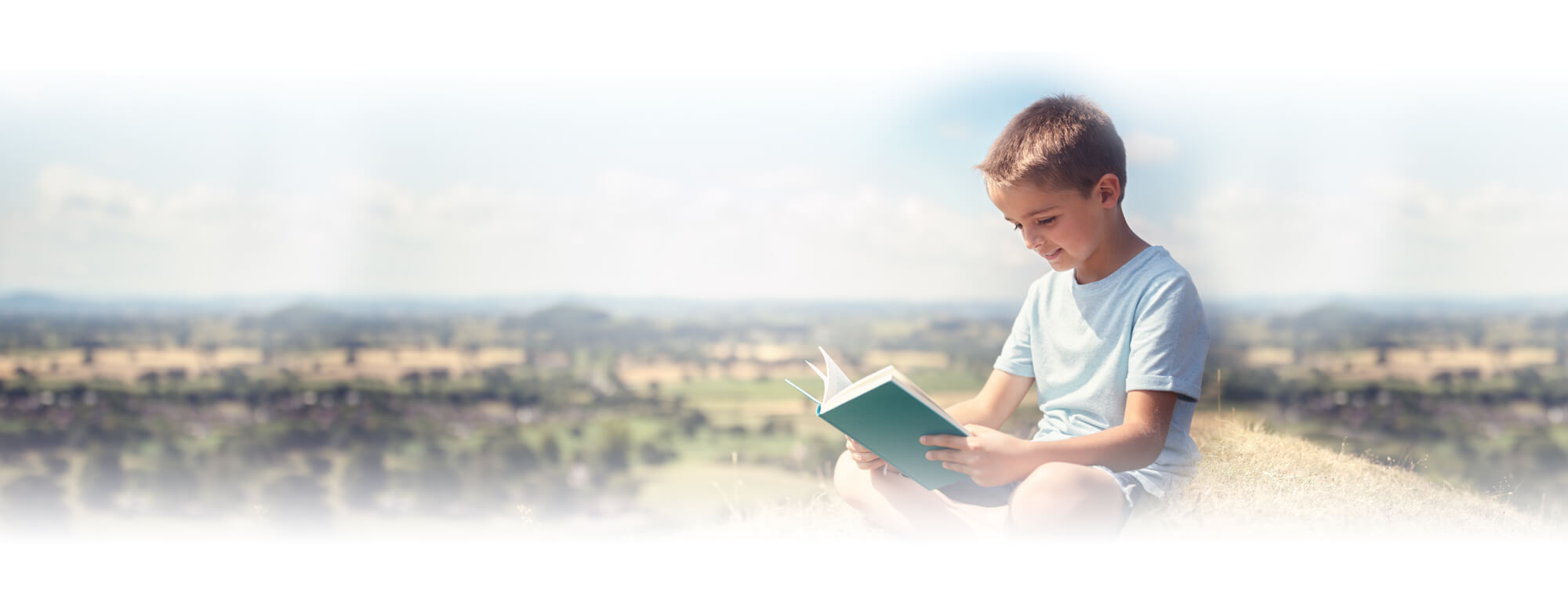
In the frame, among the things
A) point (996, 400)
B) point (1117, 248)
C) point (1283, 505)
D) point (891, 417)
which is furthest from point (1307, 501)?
point (891, 417)

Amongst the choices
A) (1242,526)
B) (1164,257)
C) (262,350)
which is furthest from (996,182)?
(262,350)

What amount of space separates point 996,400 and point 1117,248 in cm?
43

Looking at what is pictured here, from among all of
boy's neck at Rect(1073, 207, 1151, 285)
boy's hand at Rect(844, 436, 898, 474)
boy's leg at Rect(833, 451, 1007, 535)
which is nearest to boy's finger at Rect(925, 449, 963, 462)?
boy's hand at Rect(844, 436, 898, 474)

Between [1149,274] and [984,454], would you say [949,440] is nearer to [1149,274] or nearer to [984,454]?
[984,454]

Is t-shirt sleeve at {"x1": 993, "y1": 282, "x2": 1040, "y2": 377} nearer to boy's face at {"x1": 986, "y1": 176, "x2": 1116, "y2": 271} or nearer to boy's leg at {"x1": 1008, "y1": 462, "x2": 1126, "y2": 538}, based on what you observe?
boy's face at {"x1": 986, "y1": 176, "x2": 1116, "y2": 271}

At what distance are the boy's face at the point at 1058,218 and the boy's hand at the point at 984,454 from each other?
38cm

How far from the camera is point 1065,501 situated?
1395mm

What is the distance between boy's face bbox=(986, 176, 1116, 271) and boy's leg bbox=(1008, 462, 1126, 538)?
401mm

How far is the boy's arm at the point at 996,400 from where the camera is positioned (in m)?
1.80

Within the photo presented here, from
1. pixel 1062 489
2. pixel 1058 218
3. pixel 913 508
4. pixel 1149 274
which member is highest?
pixel 1058 218

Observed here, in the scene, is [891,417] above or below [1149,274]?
below

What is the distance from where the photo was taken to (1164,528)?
1.91m

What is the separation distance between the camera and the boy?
1.40m

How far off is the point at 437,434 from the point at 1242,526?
19160 millimetres
